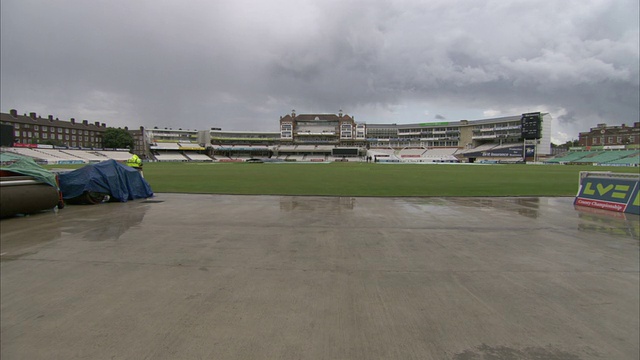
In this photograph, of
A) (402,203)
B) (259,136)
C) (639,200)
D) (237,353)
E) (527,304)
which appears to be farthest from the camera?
(259,136)

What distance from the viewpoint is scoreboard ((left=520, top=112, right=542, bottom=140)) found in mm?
84375

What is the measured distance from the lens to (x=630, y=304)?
344 centimetres

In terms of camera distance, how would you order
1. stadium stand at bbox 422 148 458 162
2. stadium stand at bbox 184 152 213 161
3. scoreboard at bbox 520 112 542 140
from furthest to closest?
stadium stand at bbox 184 152 213 161
stadium stand at bbox 422 148 458 162
scoreboard at bbox 520 112 542 140

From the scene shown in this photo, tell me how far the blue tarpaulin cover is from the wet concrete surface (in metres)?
3.53

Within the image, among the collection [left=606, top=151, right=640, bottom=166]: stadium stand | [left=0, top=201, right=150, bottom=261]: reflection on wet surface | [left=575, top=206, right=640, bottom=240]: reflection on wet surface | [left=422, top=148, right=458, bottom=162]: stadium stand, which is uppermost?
[left=422, top=148, right=458, bottom=162]: stadium stand

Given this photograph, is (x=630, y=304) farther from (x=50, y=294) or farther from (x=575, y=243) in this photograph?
(x=50, y=294)

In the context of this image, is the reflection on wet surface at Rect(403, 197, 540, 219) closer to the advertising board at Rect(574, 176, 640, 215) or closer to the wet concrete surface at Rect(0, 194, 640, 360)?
the advertising board at Rect(574, 176, 640, 215)

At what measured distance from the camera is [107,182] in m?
11.2

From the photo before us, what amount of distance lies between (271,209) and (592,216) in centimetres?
948

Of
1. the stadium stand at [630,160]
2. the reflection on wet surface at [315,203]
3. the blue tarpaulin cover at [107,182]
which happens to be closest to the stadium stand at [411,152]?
the stadium stand at [630,160]

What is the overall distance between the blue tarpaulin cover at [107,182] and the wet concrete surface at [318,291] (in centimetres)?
353

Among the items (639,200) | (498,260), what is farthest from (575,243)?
(639,200)

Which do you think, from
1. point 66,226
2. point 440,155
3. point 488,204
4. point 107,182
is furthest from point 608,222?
point 440,155

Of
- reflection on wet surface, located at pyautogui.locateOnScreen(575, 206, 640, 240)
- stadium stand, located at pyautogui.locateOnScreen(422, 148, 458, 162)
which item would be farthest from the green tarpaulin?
stadium stand, located at pyautogui.locateOnScreen(422, 148, 458, 162)
